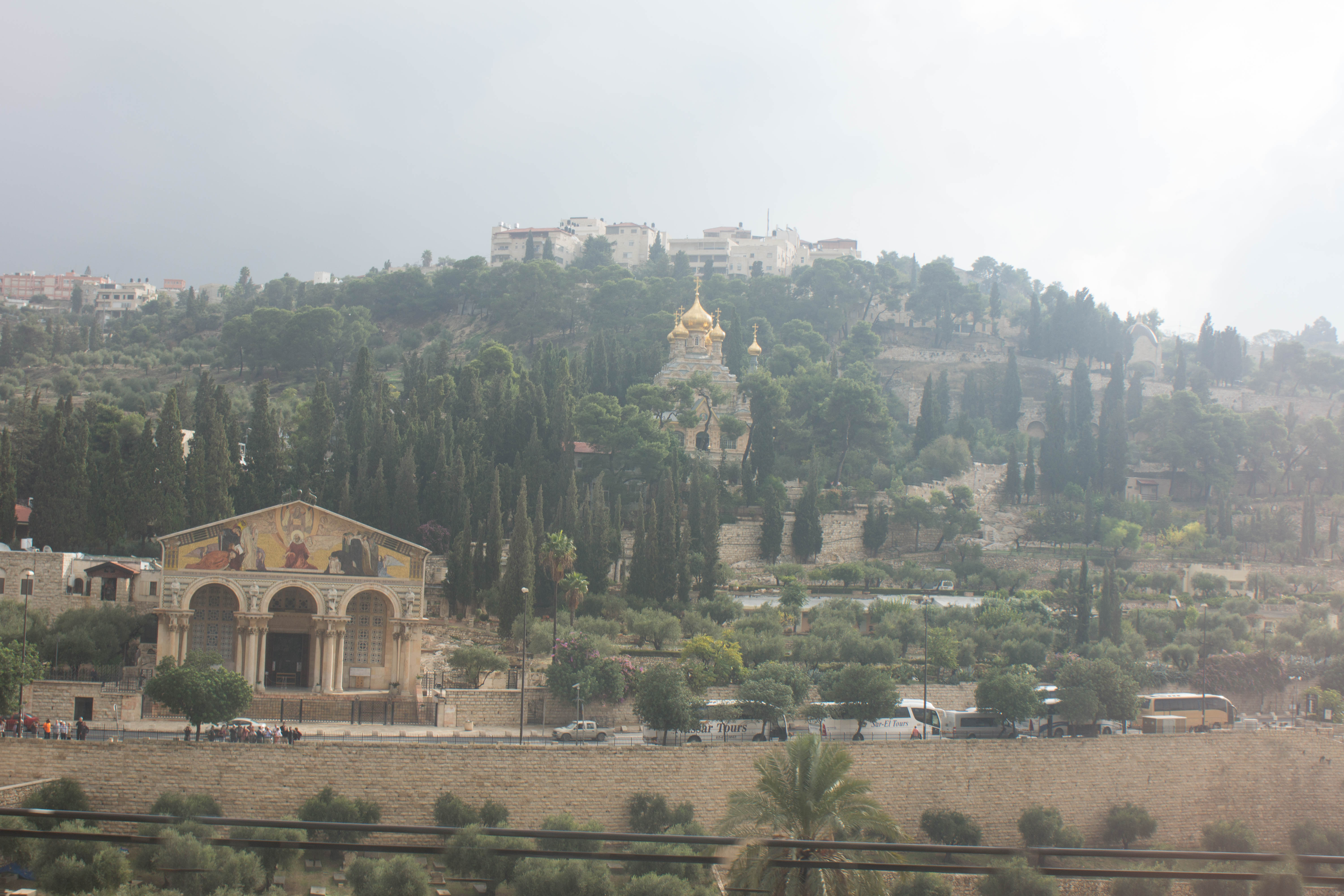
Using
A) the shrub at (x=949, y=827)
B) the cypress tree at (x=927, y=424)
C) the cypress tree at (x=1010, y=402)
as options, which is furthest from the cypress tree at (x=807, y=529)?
the cypress tree at (x=1010, y=402)

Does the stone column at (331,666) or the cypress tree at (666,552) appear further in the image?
the cypress tree at (666,552)

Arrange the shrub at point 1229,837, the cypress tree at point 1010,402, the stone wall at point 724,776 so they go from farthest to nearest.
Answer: the cypress tree at point 1010,402
the shrub at point 1229,837
the stone wall at point 724,776

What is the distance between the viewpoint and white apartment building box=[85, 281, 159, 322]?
117562 millimetres

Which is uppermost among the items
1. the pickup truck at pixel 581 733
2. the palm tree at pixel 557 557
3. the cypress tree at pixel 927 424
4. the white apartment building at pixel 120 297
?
the white apartment building at pixel 120 297

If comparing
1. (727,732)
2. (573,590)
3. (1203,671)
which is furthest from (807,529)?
(727,732)

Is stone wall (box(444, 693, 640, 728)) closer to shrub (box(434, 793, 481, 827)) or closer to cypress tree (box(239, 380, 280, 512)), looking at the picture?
shrub (box(434, 793, 481, 827))

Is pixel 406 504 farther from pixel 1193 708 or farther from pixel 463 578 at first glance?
pixel 1193 708

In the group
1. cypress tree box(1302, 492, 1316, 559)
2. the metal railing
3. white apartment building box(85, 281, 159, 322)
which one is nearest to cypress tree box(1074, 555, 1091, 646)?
cypress tree box(1302, 492, 1316, 559)

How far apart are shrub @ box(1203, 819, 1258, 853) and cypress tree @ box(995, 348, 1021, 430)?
51003 millimetres

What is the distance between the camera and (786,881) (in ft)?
62.0

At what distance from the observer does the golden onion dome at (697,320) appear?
69125 millimetres

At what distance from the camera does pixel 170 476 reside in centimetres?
3797

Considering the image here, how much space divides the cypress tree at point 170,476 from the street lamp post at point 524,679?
37.8ft

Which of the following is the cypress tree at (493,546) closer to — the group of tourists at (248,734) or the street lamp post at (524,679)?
the street lamp post at (524,679)
